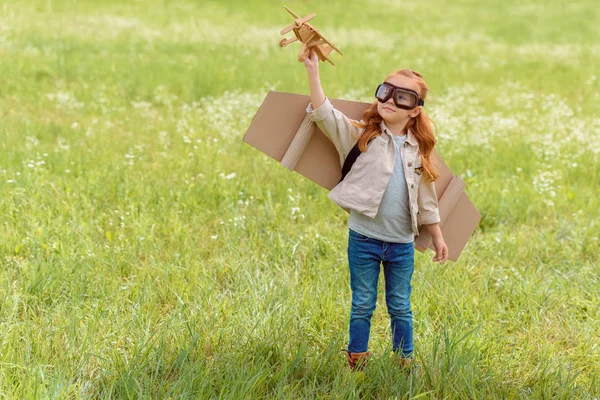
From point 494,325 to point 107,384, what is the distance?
2307 millimetres

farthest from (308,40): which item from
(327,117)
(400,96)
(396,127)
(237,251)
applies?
(237,251)

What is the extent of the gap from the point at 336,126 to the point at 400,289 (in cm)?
90

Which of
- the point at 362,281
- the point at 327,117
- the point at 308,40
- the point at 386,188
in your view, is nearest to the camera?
the point at 308,40

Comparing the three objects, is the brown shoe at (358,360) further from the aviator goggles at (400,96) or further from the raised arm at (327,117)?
the aviator goggles at (400,96)

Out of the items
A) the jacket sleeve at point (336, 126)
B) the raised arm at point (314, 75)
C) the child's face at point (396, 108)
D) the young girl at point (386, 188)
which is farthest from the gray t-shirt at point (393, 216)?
the raised arm at point (314, 75)

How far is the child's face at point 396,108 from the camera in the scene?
3.13 metres

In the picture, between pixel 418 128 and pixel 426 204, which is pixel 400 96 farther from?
pixel 426 204

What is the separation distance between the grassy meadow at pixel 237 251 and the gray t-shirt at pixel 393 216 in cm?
62

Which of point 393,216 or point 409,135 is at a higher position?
point 409,135

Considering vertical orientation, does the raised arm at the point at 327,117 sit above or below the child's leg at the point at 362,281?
above

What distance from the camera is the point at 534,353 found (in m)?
3.77

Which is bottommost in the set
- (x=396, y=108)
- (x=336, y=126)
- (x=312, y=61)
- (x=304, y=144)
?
(x=304, y=144)

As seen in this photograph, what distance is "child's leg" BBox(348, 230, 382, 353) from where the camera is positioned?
328 centimetres

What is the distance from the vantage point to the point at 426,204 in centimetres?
333
